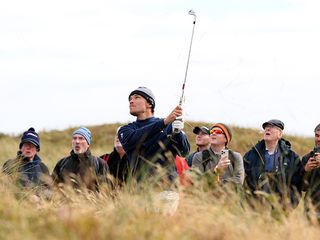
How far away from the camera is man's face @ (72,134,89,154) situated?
39.7 feet

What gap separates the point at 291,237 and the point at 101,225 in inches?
61.4

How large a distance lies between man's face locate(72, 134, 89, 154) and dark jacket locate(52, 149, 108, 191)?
0.06 meters

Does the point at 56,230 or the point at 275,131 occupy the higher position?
the point at 275,131

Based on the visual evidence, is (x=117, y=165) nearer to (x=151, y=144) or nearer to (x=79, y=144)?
(x=79, y=144)

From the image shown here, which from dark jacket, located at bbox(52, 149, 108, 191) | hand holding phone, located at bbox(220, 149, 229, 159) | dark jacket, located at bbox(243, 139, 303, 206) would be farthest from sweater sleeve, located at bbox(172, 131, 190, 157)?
dark jacket, located at bbox(243, 139, 303, 206)

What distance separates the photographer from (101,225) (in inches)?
269

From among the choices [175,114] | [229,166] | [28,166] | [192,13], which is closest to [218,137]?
[229,166]

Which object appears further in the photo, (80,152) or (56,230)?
(80,152)

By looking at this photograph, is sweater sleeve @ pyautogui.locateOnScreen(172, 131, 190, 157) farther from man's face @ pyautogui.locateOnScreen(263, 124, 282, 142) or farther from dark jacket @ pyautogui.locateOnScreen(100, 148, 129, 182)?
man's face @ pyautogui.locateOnScreen(263, 124, 282, 142)

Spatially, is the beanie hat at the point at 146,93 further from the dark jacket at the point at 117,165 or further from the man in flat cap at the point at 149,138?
the dark jacket at the point at 117,165

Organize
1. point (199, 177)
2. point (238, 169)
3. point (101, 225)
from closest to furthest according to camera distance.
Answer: point (101, 225) < point (199, 177) < point (238, 169)

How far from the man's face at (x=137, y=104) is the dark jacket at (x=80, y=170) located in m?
1.08

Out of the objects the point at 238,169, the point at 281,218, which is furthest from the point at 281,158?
the point at 281,218

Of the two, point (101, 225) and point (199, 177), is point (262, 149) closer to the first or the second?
point (199, 177)
